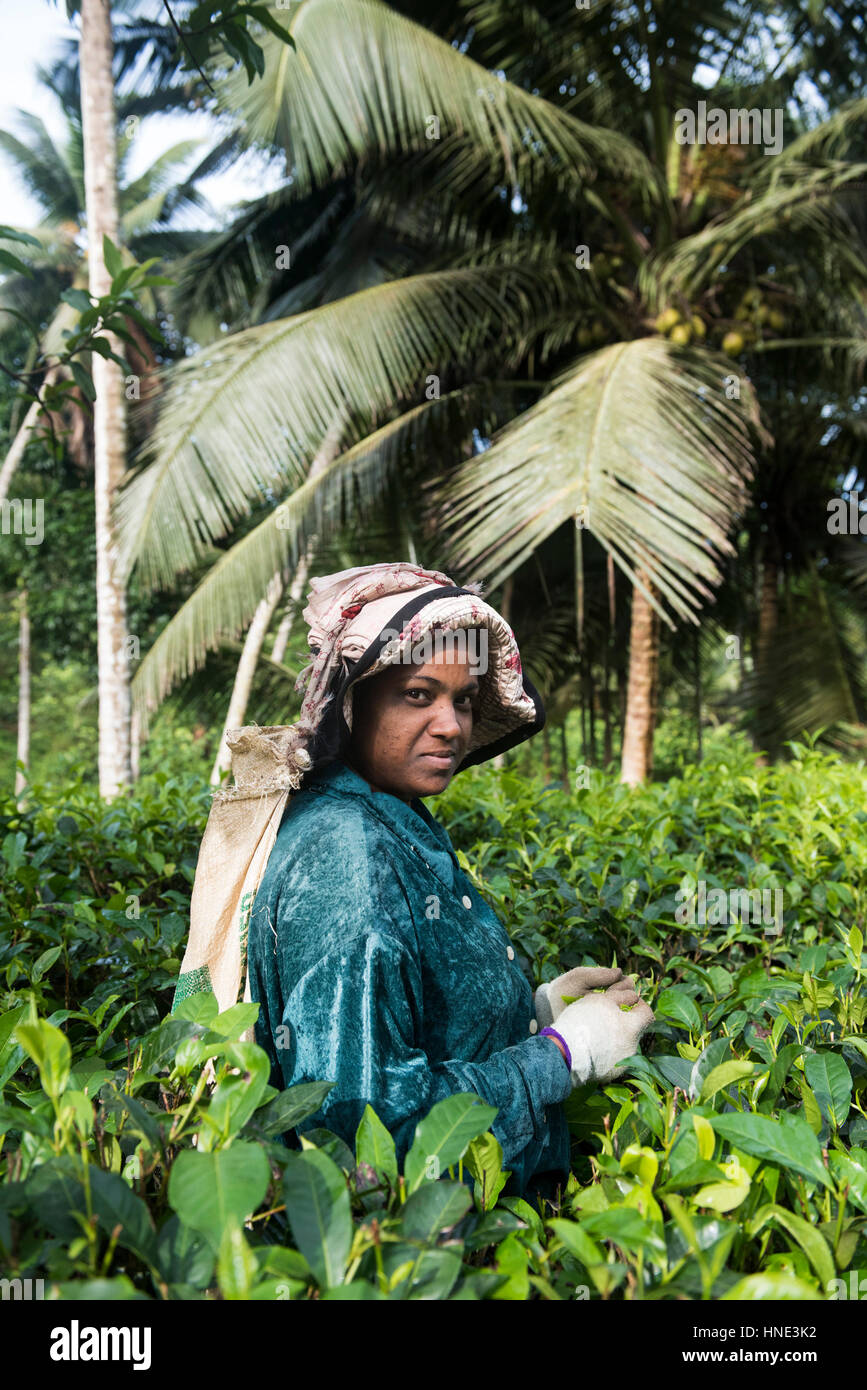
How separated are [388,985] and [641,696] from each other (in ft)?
16.3

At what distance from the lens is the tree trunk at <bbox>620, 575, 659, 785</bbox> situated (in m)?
5.95

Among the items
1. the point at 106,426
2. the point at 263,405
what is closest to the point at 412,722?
the point at 263,405

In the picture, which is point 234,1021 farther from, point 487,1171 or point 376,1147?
point 487,1171

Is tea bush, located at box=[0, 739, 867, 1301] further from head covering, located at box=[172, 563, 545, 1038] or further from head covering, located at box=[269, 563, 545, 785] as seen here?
head covering, located at box=[269, 563, 545, 785]

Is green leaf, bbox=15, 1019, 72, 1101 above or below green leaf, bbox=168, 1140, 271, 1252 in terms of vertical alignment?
above

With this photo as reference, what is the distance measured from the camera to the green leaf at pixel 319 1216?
2.67 ft

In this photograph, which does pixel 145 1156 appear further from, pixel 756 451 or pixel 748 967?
pixel 756 451

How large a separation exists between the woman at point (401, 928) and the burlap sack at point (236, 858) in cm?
3

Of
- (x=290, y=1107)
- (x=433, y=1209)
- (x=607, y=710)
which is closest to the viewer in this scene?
(x=433, y=1209)

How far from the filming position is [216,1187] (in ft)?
2.63

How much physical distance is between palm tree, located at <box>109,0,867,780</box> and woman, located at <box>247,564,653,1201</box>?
279 cm

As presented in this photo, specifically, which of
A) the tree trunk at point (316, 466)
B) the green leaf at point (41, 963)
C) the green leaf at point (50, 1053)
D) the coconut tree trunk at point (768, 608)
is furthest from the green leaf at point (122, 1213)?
the coconut tree trunk at point (768, 608)

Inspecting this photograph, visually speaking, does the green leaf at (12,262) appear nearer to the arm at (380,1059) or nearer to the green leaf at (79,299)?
the green leaf at (79,299)

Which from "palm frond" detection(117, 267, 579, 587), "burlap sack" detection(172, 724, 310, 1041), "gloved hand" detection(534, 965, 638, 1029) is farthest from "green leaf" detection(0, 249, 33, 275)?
"palm frond" detection(117, 267, 579, 587)
